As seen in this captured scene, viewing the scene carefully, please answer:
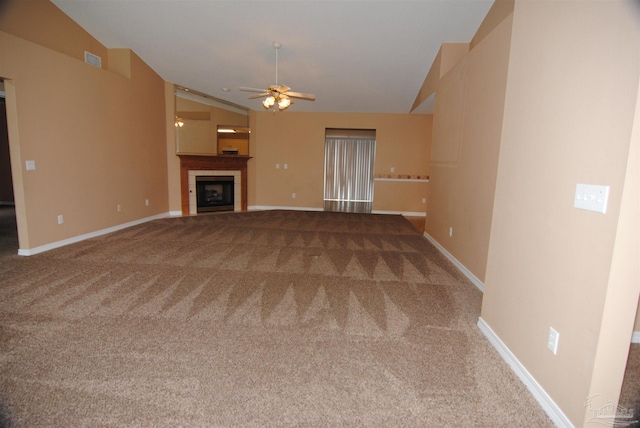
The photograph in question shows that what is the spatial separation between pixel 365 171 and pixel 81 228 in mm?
7742

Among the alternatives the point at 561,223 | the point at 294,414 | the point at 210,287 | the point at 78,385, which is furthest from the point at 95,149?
the point at 561,223

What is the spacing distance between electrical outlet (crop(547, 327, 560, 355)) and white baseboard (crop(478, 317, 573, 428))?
0.78 ft

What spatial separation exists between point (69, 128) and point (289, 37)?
3.46m

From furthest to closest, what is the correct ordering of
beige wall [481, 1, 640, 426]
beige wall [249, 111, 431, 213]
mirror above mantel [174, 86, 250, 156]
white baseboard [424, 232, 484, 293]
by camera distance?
beige wall [249, 111, 431, 213], mirror above mantel [174, 86, 250, 156], white baseboard [424, 232, 484, 293], beige wall [481, 1, 640, 426]

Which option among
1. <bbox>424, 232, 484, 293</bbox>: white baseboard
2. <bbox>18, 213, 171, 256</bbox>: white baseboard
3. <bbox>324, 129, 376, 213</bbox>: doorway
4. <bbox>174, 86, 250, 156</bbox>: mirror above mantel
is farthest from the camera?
<bbox>324, 129, 376, 213</bbox>: doorway

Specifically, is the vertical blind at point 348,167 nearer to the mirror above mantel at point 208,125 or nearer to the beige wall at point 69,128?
the mirror above mantel at point 208,125

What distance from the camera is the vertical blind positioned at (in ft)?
33.2

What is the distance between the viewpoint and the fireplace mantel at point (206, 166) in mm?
7133

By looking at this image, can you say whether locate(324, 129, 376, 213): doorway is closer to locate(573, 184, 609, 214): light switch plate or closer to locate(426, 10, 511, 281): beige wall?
locate(426, 10, 511, 281): beige wall

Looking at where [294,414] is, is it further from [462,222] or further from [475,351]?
[462,222]

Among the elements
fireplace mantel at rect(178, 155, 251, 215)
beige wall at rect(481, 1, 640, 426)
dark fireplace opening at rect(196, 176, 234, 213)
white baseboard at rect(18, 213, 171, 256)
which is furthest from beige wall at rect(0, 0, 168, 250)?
beige wall at rect(481, 1, 640, 426)

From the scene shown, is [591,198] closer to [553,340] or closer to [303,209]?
[553,340]

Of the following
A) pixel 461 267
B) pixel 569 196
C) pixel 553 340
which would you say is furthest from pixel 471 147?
pixel 553 340

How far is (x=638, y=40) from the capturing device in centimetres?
114
